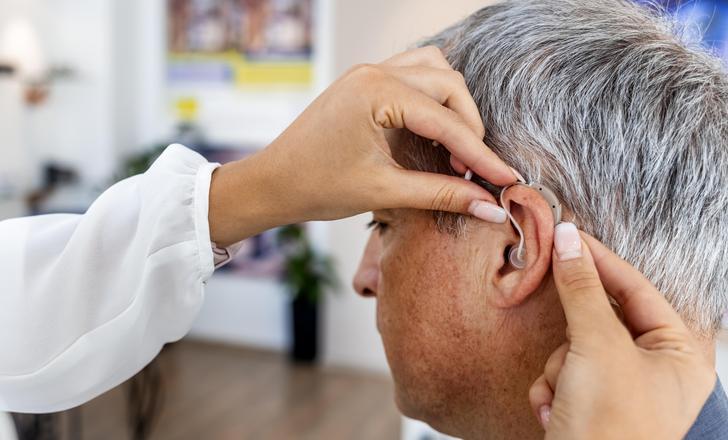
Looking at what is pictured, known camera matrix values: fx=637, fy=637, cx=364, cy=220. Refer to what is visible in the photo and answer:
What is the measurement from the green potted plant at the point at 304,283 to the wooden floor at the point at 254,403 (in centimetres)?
18

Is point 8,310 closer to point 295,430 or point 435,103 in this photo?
point 435,103

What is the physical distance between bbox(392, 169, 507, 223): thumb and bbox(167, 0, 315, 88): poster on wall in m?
3.93

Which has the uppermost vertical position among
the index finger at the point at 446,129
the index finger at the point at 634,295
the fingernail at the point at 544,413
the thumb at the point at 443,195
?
the index finger at the point at 446,129

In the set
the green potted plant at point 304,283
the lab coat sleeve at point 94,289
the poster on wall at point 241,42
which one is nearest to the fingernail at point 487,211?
the lab coat sleeve at point 94,289

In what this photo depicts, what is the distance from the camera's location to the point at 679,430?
64cm

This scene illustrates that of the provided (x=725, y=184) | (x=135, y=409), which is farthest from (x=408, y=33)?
(x=725, y=184)

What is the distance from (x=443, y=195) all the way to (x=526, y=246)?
14 centimetres

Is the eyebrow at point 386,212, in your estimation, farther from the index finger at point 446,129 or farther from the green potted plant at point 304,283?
the green potted plant at point 304,283

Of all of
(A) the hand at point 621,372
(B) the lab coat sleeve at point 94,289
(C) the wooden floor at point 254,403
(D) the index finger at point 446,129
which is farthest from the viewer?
(C) the wooden floor at point 254,403

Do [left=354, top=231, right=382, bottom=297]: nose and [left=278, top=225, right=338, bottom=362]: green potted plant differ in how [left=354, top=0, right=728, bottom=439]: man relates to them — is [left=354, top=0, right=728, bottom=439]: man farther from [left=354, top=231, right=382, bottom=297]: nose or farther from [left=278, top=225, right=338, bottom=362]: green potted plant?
[left=278, top=225, right=338, bottom=362]: green potted plant

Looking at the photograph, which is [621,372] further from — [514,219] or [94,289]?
[94,289]

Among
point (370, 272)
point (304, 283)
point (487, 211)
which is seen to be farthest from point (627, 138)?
point (304, 283)

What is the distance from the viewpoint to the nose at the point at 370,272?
43.4 inches

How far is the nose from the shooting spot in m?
1.10
